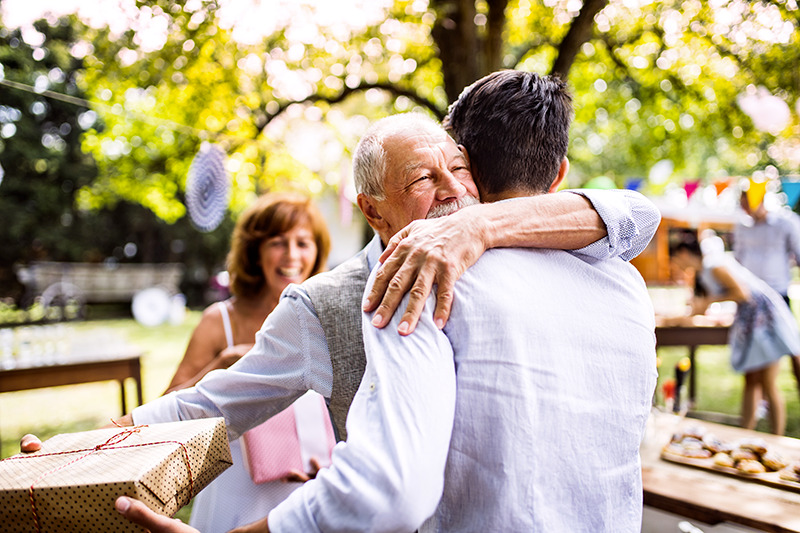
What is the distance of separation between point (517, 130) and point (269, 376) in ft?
2.61

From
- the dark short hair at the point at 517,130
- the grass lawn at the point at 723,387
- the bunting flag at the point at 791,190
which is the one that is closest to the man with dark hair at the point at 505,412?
the dark short hair at the point at 517,130

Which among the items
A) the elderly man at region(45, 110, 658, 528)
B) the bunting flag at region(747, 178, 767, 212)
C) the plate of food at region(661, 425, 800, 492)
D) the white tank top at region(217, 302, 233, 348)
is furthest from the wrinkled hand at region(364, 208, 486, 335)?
the bunting flag at region(747, 178, 767, 212)

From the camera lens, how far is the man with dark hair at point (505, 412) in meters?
0.86

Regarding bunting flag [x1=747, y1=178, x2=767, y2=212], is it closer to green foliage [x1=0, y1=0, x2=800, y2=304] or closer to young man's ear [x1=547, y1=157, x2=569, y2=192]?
green foliage [x1=0, y1=0, x2=800, y2=304]

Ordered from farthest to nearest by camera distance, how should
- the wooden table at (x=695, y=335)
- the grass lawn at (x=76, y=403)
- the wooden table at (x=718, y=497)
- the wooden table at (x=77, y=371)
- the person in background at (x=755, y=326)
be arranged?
1. the grass lawn at (x=76, y=403)
2. the wooden table at (x=695, y=335)
3. the person in background at (x=755, y=326)
4. the wooden table at (x=77, y=371)
5. the wooden table at (x=718, y=497)

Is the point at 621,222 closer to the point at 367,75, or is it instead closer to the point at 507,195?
the point at 507,195

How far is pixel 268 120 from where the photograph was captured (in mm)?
8180

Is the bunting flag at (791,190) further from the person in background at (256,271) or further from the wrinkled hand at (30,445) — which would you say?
the wrinkled hand at (30,445)

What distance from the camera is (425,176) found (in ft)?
4.40

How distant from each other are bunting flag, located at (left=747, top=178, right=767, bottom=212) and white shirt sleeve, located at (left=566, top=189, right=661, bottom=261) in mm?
4968

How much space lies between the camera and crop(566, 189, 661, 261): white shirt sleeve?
1232 mm

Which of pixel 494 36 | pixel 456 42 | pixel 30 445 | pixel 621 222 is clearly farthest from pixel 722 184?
pixel 30 445

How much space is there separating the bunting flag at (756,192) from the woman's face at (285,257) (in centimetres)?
476

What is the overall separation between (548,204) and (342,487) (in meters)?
0.72
